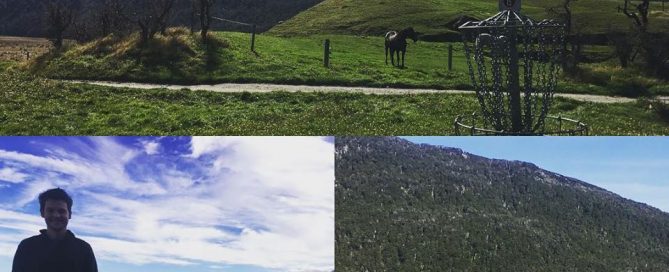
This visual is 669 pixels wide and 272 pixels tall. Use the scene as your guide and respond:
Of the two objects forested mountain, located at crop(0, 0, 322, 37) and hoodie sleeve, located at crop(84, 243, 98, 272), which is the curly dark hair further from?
forested mountain, located at crop(0, 0, 322, 37)

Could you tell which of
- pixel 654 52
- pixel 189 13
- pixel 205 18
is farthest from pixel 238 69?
pixel 189 13

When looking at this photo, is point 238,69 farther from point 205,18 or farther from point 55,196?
point 55,196

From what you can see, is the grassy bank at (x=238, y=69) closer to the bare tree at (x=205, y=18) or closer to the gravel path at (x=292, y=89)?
the bare tree at (x=205, y=18)

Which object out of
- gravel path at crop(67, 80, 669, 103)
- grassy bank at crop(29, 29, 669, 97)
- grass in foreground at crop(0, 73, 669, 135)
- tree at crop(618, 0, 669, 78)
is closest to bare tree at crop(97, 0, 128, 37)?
grassy bank at crop(29, 29, 669, 97)

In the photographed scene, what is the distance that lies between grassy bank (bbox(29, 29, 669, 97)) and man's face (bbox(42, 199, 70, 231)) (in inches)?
768

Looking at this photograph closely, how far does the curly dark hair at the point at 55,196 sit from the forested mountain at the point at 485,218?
204 cm

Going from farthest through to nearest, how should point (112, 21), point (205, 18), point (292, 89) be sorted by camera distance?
point (112, 21)
point (205, 18)
point (292, 89)

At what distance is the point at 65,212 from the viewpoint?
4828mm

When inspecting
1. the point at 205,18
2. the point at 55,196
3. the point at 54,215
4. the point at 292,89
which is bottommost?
the point at 292,89

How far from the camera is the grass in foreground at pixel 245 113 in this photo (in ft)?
54.1

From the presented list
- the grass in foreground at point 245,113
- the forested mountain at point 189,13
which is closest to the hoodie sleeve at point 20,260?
the grass in foreground at point 245,113

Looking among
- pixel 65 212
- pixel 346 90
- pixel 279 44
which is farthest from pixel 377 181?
pixel 279 44

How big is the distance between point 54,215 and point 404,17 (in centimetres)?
5828

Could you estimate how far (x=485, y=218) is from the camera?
5855 millimetres
